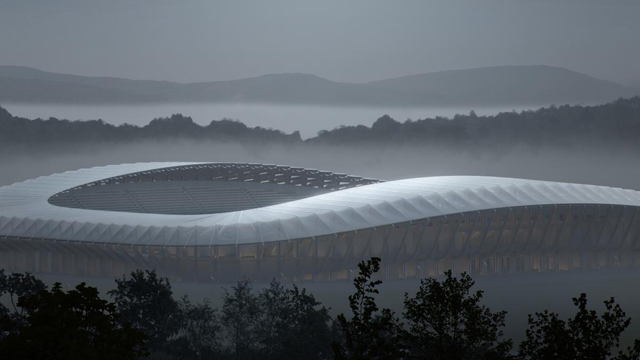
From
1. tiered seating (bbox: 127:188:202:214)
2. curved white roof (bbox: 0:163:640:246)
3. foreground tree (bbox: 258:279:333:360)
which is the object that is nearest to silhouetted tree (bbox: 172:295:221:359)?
foreground tree (bbox: 258:279:333:360)

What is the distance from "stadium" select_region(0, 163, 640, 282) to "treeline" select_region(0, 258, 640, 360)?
612 cm

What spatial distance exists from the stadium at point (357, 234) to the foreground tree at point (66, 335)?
39.7 m

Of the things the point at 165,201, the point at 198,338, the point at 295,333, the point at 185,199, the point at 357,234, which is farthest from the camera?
the point at 185,199

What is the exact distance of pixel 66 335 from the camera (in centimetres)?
3484

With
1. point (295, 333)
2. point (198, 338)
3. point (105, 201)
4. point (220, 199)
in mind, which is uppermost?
point (220, 199)

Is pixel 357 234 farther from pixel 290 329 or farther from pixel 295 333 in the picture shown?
pixel 295 333

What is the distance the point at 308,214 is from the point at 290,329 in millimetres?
27390

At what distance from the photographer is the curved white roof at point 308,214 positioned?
77688 mm

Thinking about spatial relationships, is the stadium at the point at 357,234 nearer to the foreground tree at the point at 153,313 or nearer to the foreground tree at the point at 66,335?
the foreground tree at the point at 153,313

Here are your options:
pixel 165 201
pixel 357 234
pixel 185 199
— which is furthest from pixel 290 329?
pixel 185 199

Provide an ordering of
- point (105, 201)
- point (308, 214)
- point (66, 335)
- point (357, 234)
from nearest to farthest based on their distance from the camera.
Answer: point (66, 335)
point (357, 234)
point (308, 214)
point (105, 201)

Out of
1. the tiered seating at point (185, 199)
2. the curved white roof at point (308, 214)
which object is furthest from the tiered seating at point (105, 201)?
the curved white roof at point (308, 214)

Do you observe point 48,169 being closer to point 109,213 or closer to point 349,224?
point 109,213

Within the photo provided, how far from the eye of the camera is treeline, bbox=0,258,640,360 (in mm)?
32094
